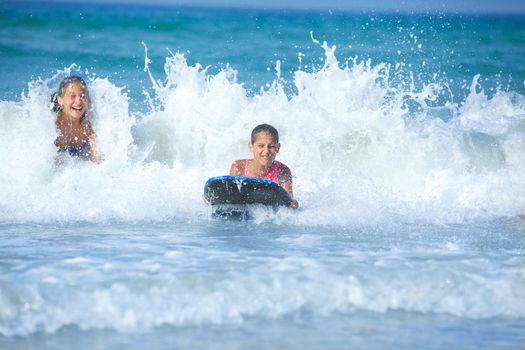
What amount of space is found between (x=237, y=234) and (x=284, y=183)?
1.03m

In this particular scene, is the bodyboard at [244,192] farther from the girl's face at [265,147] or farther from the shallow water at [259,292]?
the shallow water at [259,292]

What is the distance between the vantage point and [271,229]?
Result: 7.10 metres

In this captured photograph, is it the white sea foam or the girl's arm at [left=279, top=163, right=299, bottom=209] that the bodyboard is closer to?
the girl's arm at [left=279, top=163, right=299, bottom=209]

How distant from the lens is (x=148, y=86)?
642 inches

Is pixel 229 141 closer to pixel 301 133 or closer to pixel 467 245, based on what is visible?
pixel 301 133

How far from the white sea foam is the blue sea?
0.02 m

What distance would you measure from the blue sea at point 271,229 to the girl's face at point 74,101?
0.98ft

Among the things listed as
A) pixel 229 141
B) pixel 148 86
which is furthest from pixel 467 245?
pixel 148 86

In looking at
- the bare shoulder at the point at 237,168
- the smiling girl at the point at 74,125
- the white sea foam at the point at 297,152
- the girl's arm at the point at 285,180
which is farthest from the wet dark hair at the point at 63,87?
the girl's arm at the point at 285,180

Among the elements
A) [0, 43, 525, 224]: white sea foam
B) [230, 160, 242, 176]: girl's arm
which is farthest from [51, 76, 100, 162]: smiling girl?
[230, 160, 242, 176]: girl's arm

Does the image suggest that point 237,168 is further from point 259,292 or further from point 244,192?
point 259,292

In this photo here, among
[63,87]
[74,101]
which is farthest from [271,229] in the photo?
[63,87]

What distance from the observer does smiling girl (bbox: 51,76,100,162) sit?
8844 mm

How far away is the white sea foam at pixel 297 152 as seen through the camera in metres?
8.12
